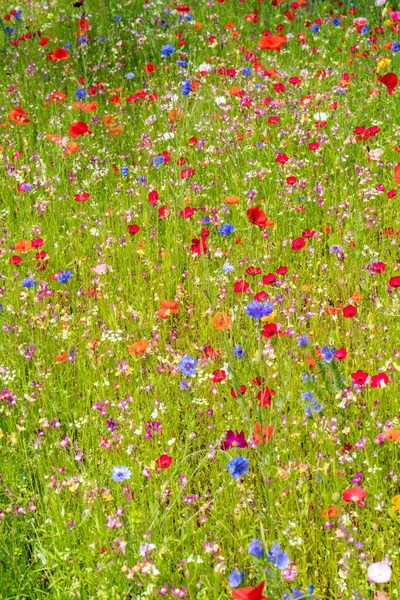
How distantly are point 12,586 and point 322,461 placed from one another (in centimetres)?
101

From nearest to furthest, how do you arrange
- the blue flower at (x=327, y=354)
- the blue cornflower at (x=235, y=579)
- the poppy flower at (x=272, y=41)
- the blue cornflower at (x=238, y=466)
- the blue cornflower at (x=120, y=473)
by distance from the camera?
the blue cornflower at (x=235, y=579), the blue cornflower at (x=238, y=466), the blue cornflower at (x=120, y=473), the blue flower at (x=327, y=354), the poppy flower at (x=272, y=41)

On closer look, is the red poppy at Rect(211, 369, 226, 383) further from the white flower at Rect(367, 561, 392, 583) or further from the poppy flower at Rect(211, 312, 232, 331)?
the white flower at Rect(367, 561, 392, 583)

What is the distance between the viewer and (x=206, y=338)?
3119mm

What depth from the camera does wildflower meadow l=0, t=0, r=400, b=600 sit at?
6.89 feet

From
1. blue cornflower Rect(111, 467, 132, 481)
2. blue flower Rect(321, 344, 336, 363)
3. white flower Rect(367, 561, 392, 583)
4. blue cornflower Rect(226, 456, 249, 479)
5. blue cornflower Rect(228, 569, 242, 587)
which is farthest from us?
blue flower Rect(321, 344, 336, 363)

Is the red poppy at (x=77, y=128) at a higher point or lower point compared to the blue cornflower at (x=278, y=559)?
higher

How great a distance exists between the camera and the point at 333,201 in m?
3.96

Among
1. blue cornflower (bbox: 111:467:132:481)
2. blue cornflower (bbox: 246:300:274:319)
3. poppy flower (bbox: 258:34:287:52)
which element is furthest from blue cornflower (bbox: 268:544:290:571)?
poppy flower (bbox: 258:34:287:52)

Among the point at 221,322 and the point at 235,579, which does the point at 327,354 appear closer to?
the point at 221,322

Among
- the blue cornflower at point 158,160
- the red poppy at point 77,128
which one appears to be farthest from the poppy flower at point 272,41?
the red poppy at point 77,128

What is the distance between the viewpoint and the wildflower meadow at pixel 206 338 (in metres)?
2.10

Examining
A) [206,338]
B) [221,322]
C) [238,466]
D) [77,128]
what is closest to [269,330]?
[221,322]

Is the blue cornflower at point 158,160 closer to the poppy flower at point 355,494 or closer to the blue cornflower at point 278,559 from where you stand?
the poppy flower at point 355,494

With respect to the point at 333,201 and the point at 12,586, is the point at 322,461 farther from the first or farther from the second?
the point at 333,201
